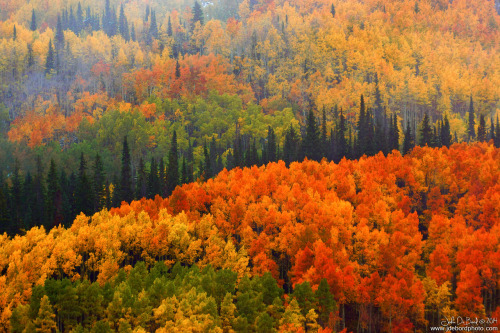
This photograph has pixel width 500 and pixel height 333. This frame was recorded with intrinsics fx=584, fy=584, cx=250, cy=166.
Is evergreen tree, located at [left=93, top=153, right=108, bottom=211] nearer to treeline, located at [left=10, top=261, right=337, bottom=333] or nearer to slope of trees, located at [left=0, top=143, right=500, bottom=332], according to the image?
slope of trees, located at [left=0, top=143, right=500, bottom=332]

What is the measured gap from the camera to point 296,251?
10131 centimetres

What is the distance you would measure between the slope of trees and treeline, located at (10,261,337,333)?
0.27 m

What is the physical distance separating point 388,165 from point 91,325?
95242 millimetres

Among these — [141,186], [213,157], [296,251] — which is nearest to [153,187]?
[141,186]

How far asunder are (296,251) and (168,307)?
35088mm

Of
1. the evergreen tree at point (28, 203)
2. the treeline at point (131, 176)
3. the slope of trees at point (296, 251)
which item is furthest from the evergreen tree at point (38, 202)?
the slope of trees at point (296, 251)

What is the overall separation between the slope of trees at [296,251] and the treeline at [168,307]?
267 mm

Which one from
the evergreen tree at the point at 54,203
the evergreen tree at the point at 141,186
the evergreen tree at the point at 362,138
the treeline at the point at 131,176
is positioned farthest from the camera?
the evergreen tree at the point at 362,138

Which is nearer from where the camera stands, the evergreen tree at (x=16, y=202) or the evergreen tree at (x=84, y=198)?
the evergreen tree at (x=16, y=202)

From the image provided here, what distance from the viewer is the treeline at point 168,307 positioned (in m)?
69.6

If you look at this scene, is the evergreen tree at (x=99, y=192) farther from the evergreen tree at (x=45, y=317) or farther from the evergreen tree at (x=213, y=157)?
the evergreen tree at (x=45, y=317)

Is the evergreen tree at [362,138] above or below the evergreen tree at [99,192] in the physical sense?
above

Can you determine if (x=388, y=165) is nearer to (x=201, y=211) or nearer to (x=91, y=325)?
(x=201, y=211)

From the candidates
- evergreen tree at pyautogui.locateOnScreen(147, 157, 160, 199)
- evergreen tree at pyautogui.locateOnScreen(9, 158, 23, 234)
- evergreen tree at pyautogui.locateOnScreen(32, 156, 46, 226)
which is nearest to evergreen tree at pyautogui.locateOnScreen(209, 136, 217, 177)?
evergreen tree at pyautogui.locateOnScreen(147, 157, 160, 199)
